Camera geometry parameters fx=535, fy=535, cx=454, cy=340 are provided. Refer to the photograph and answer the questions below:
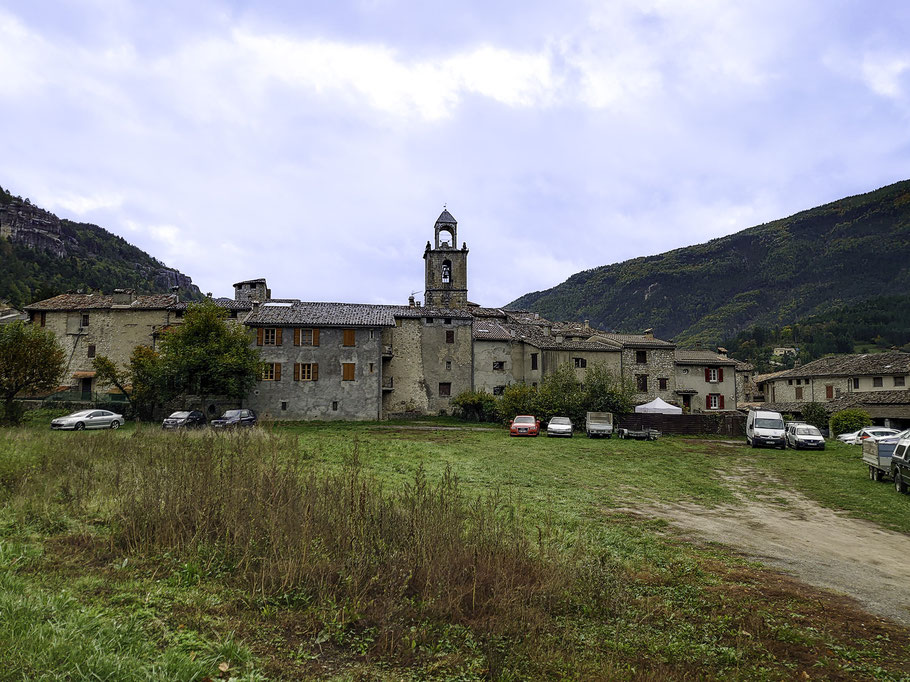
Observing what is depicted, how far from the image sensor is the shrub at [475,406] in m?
43.8

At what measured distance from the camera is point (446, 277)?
56.0m

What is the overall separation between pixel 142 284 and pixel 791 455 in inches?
4764

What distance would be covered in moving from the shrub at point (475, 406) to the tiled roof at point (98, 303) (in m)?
25.9

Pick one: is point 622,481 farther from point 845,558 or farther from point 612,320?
point 612,320

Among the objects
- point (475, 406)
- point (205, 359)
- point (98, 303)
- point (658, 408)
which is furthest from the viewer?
point (98, 303)

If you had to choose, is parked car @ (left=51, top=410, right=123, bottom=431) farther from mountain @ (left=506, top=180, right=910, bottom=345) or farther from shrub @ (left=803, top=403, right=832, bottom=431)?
mountain @ (left=506, top=180, right=910, bottom=345)

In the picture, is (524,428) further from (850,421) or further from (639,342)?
(850,421)

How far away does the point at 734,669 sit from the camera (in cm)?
471

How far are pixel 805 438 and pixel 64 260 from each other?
13091 centimetres

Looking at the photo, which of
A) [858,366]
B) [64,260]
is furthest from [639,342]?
[64,260]

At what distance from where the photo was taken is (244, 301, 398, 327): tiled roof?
4147 centimetres

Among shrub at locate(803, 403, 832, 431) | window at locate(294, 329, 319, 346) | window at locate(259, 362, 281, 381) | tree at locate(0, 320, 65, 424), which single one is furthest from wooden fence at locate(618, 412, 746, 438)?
tree at locate(0, 320, 65, 424)

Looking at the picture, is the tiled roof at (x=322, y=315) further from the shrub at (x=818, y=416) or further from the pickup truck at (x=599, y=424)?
the shrub at (x=818, y=416)

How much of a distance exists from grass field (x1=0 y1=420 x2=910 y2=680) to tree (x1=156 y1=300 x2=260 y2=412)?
83.4 ft
